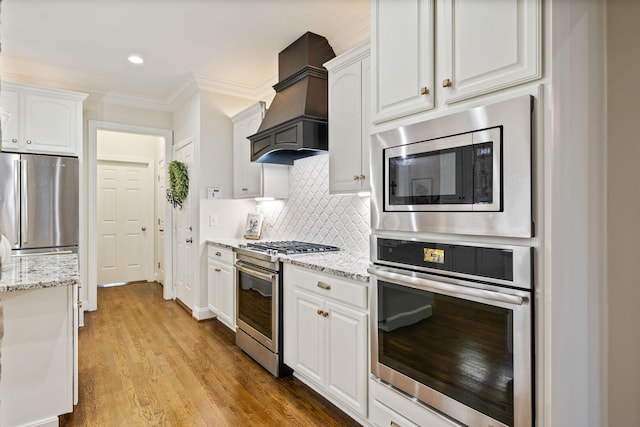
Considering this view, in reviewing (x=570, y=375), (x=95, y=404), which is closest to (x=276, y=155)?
(x=95, y=404)

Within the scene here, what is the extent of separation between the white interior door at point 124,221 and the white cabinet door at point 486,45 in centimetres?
569

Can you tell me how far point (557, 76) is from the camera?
1236 millimetres

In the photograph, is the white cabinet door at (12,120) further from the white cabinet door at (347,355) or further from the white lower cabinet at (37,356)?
the white cabinet door at (347,355)

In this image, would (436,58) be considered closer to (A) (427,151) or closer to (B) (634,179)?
(A) (427,151)

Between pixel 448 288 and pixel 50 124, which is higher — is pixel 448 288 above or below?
below

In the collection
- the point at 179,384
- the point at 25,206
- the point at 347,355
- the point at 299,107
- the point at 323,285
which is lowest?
the point at 179,384

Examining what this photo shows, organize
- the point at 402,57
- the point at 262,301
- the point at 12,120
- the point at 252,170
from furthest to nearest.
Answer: the point at 252,170, the point at 12,120, the point at 262,301, the point at 402,57

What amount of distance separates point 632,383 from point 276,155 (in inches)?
112

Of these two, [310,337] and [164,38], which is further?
[164,38]

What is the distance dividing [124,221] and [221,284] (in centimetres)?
322

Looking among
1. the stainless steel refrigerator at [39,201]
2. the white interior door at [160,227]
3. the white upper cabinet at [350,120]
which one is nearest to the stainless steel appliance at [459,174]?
the white upper cabinet at [350,120]

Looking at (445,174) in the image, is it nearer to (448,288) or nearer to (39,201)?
(448,288)

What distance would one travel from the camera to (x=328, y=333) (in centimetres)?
223

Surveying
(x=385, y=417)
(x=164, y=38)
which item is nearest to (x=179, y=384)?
(x=385, y=417)
